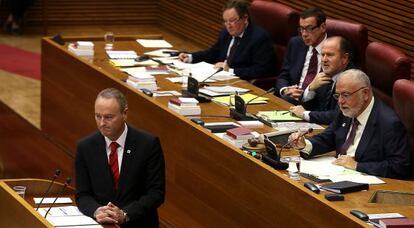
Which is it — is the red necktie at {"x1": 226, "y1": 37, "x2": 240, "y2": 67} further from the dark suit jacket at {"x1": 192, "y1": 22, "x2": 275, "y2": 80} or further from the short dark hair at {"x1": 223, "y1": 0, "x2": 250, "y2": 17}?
the short dark hair at {"x1": 223, "y1": 0, "x2": 250, "y2": 17}

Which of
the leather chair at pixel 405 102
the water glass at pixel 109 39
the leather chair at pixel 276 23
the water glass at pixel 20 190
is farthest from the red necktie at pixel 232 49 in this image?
the water glass at pixel 20 190

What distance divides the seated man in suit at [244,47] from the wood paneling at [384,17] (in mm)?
988

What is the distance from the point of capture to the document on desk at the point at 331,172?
Answer: 5.49m

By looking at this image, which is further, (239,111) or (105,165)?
(239,111)

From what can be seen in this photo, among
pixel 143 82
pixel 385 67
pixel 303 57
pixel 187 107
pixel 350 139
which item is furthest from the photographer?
pixel 303 57

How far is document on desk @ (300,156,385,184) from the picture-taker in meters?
5.49

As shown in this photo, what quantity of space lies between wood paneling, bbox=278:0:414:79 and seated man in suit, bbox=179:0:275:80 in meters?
0.99

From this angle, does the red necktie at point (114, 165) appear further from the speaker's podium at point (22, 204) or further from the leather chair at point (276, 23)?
the leather chair at point (276, 23)

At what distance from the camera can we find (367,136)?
5.78 metres

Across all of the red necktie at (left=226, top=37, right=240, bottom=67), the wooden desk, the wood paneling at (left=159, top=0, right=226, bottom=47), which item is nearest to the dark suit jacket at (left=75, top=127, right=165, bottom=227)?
the wooden desk

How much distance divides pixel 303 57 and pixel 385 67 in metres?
1.14

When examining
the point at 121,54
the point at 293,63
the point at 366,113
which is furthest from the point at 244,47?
the point at 366,113

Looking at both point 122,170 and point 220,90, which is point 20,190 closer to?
point 122,170

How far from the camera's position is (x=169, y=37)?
12.4 metres
